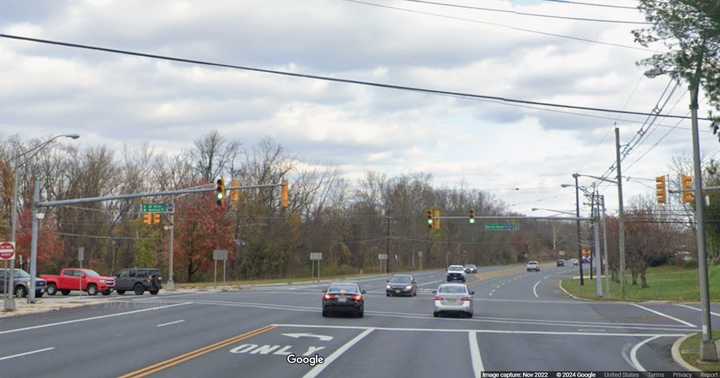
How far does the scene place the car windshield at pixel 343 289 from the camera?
30469 millimetres

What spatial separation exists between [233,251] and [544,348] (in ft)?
214

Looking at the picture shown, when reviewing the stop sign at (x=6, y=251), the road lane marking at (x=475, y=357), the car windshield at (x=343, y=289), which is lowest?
the road lane marking at (x=475, y=357)

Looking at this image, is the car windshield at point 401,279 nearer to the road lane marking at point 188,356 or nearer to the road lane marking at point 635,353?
the road lane marking at point 188,356

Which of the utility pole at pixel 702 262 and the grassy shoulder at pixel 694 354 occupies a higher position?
the utility pole at pixel 702 262

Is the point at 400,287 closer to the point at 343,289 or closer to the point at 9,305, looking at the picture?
the point at 343,289

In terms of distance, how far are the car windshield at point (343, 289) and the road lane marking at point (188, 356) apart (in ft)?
21.2

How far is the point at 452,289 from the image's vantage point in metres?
32.6

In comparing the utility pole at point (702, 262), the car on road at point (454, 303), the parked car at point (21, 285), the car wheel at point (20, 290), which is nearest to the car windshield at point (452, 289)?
the car on road at point (454, 303)

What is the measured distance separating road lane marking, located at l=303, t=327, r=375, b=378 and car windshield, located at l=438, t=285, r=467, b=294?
7604 millimetres

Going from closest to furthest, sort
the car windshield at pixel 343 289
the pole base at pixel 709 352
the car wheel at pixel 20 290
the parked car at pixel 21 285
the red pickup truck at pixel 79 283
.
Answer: the pole base at pixel 709 352 → the car windshield at pixel 343 289 → the parked car at pixel 21 285 → the car wheel at pixel 20 290 → the red pickup truck at pixel 79 283

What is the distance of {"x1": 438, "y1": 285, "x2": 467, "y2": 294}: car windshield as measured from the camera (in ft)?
106

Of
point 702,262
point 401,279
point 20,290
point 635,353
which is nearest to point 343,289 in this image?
point 635,353

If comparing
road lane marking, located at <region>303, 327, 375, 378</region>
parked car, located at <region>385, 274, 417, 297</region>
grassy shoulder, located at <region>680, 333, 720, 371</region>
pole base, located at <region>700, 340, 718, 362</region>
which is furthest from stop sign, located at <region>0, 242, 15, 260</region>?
pole base, located at <region>700, 340, 718, 362</region>

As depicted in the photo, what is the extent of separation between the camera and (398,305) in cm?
3934
